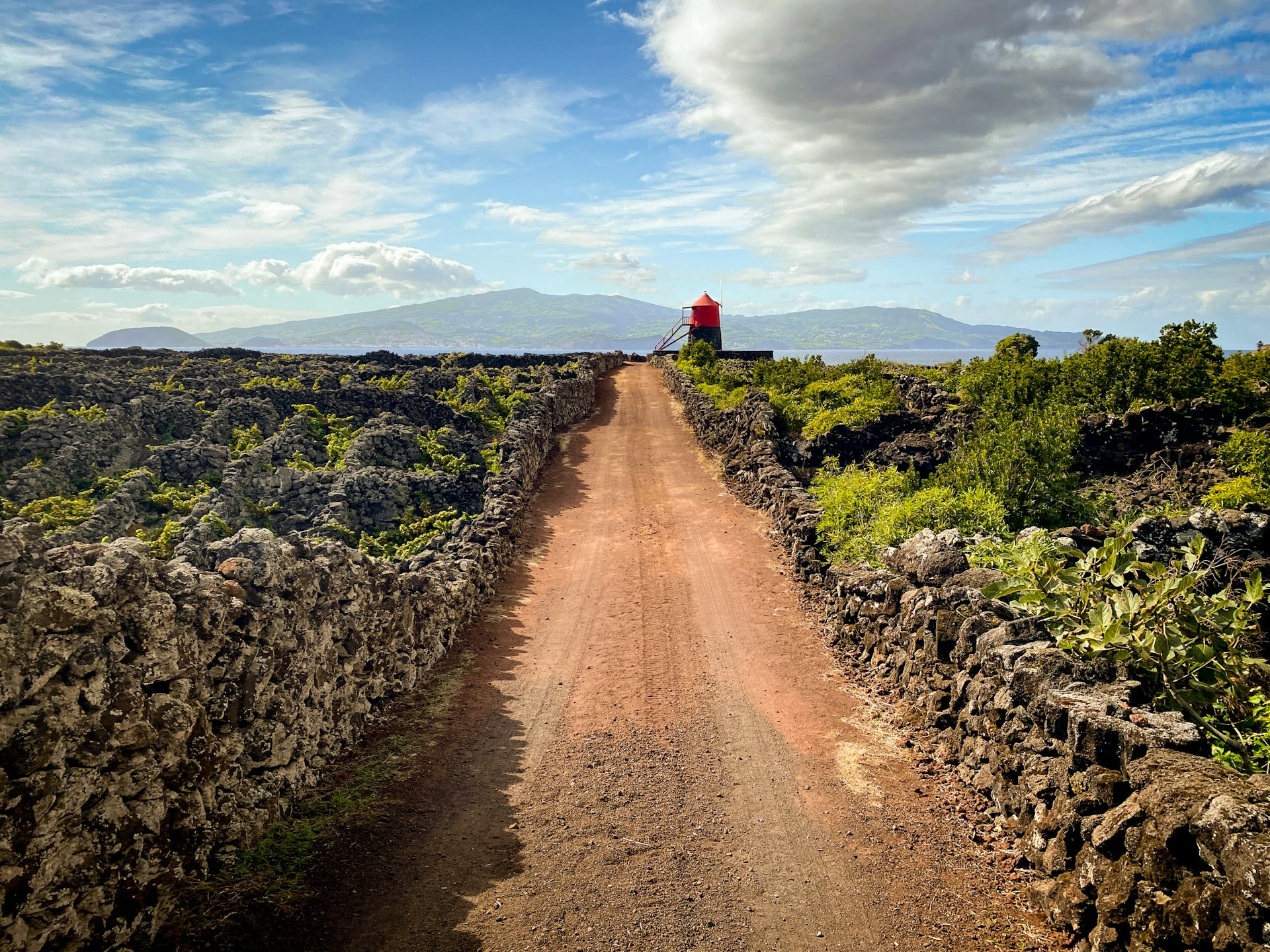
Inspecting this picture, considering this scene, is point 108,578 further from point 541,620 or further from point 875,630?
point 875,630

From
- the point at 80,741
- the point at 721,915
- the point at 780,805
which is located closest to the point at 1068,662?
the point at 780,805

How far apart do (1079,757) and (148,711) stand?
8.26m

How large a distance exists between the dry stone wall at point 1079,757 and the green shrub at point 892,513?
1.12 metres

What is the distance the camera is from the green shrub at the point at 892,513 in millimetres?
12805

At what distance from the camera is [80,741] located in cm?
504

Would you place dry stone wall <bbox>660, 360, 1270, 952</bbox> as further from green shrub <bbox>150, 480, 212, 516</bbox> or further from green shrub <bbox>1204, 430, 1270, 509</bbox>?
green shrub <bbox>150, 480, 212, 516</bbox>

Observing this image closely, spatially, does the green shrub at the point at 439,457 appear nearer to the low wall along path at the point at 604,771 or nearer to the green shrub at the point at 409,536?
the green shrub at the point at 409,536

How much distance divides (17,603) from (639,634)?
9182mm

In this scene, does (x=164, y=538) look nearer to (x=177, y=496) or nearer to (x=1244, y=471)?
(x=177, y=496)

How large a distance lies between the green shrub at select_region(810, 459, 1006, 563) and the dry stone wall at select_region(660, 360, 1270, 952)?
112 cm

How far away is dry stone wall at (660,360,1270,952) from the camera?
180 inches

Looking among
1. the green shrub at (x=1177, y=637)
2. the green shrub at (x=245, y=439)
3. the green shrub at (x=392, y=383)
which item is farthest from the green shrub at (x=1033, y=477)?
the green shrub at (x=392, y=383)

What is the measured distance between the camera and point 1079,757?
6.13 meters

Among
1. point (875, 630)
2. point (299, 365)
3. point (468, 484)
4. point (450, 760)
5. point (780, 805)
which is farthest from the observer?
point (299, 365)
